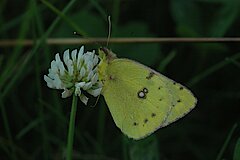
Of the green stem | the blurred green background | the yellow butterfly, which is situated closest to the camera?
the green stem

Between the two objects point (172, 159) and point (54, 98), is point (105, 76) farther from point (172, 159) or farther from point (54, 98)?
point (172, 159)

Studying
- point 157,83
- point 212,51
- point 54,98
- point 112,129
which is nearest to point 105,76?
point 157,83

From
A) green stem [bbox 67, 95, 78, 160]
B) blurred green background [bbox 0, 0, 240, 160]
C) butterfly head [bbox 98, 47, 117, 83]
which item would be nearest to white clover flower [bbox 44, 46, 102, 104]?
green stem [bbox 67, 95, 78, 160]

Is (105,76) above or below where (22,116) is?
above

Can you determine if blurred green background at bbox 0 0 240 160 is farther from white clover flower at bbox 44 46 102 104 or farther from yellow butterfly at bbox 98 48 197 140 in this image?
white clover flower at bbox 44 46 102 104

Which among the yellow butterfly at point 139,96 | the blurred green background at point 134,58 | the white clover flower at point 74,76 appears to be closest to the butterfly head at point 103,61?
the yellow butterfly at point 139,96

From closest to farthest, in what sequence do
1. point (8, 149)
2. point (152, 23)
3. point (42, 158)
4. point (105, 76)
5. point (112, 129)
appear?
point (105, 76) < point (8, 149) < point (42, 158) < point (112, 129) < point (152, 23)
